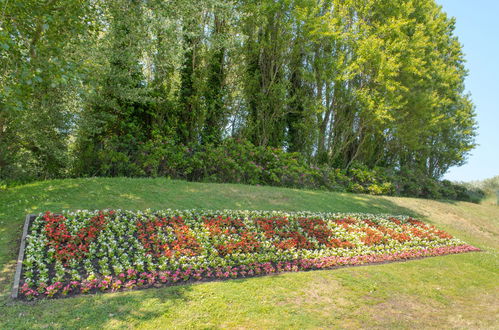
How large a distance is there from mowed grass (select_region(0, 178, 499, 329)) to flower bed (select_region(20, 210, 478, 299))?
35cm

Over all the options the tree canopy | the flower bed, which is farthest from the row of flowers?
the tree canopy

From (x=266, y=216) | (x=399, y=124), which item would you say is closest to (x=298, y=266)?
(x=266, y=216)

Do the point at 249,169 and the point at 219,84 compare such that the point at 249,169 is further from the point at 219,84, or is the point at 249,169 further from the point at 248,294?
the point at 248,294

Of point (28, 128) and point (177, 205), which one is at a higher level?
point (28, 128)

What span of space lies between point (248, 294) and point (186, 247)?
197 cm

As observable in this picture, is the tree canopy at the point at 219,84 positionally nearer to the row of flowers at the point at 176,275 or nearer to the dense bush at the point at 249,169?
the dense bush at the point at 249,169

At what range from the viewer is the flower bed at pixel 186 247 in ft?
18.0

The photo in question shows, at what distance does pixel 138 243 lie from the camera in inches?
263

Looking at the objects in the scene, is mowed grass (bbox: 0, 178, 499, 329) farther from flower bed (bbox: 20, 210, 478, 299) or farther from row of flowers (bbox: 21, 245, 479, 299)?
flower bed (bbox: 20, 210, 478, 299)

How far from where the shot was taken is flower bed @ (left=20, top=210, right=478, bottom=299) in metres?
5.50

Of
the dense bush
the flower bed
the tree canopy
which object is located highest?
the tree canopy

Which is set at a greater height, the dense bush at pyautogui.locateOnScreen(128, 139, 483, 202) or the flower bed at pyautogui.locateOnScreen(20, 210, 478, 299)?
the dense bush at pyautogui.locateOnScreen(128, 139, 483, 202)

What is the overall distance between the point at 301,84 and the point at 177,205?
12.0 meters

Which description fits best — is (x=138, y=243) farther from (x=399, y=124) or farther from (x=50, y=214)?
(x=399, y=124)
